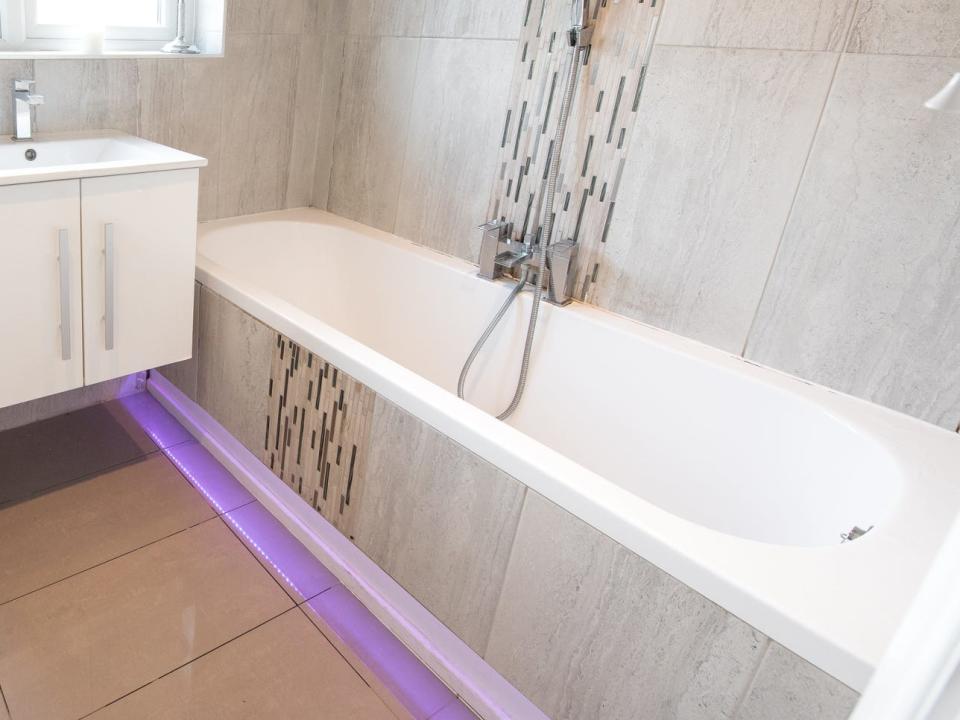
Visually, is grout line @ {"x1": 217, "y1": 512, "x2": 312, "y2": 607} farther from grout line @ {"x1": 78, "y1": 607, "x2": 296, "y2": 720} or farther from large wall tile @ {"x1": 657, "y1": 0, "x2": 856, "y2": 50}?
large wall tile @ {"x1": 657, "y1": 0, "x2": 856, "y2": 50}

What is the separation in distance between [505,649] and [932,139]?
1357 mm

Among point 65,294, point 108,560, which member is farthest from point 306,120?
point 108,560

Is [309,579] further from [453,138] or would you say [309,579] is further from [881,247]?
[881,247]

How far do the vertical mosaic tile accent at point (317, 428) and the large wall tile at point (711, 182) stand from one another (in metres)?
0.85

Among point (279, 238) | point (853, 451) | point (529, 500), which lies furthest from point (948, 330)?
point (279, 238)

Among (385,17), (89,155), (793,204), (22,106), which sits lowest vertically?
(89,155)

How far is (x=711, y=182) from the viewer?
1.76 meters

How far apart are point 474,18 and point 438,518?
1501 mm

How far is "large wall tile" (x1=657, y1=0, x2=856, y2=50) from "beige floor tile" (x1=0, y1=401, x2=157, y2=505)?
1901 millimetres

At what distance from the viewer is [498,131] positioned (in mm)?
2119

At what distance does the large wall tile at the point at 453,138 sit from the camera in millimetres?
2115

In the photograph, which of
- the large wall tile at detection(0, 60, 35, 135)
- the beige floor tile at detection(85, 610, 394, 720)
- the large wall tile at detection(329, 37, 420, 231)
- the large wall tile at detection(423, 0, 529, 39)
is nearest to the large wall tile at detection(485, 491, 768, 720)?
the beige floor tile at detection(85, 610, 394, 720)

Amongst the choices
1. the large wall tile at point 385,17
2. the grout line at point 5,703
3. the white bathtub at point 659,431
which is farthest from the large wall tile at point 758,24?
the grout line at point 5,703

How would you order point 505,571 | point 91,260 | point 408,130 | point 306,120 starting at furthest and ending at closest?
point 306,120
point 408,130
point 91,260
point 505,571
